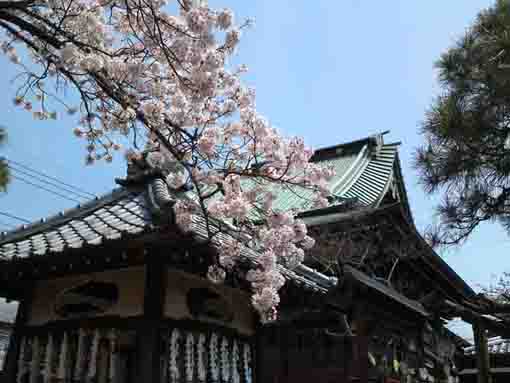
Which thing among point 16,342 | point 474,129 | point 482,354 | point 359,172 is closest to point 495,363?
point 482,354

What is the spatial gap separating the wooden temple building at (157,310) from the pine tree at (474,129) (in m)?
1.74

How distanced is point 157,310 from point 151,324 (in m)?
0.14

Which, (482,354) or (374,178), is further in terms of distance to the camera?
(374,178)

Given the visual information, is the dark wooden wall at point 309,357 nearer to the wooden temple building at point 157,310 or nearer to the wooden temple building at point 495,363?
the wooden temple building at point 157,310

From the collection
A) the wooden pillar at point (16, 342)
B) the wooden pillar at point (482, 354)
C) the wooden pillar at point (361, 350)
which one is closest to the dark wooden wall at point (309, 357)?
the wooden pillar at point (361, 350)

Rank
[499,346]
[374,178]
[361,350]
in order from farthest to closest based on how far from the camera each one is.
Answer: [499,346], [374,178], [361,350]

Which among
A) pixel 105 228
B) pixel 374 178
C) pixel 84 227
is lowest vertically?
pixel 105 228

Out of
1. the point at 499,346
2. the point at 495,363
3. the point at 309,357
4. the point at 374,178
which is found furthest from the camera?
the point at 499,346

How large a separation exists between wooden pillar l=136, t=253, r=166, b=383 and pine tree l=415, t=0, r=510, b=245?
5.36 metres

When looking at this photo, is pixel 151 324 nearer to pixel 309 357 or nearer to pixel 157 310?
pixel 157 310

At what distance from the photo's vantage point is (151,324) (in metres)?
4.47

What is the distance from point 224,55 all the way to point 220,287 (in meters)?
2.50

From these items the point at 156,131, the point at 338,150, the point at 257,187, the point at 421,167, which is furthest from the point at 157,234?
the point at 338,150

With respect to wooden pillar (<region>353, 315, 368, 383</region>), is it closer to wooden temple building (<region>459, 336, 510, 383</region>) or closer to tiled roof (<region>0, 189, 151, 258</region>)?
tiled roof (<region>0, 189, 151, 258</region>)
